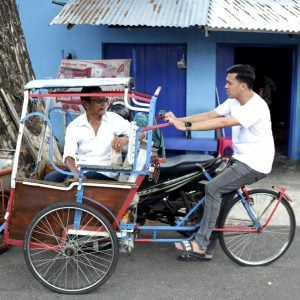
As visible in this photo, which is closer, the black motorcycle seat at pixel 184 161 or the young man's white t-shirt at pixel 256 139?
the young man's white t-shirt at pixel 256 139

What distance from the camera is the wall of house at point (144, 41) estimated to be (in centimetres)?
799

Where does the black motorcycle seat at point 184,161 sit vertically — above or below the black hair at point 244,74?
below

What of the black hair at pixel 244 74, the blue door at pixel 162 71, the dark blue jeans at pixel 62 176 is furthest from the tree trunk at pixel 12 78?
the blue door at pixel 162 71

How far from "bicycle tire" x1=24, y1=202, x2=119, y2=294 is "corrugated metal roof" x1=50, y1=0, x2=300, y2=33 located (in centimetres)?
392

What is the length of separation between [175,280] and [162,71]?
16.5 feet

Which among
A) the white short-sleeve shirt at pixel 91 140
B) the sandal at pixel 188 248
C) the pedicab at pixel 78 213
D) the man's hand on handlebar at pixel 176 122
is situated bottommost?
the sandal at pixel 188 248

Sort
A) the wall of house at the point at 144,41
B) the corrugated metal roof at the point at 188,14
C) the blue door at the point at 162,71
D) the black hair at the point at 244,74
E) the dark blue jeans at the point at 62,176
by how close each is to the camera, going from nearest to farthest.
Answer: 1. the black hair at the point at 244,74
2. the dark blue jeans at the point at 62,176
3. the corrugated metal roof at the point at 188,14
4. the wall of house at the point at 144,41
5. the blue door at the point at 162,71

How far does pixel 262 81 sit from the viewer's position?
10.4 metres

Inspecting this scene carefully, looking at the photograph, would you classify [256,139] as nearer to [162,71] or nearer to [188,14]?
[188,14]

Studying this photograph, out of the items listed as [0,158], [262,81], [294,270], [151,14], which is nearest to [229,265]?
[294,270]

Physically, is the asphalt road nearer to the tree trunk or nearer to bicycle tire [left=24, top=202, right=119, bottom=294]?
bicycle tire [left=24, top=202, right=119, bottom=294]

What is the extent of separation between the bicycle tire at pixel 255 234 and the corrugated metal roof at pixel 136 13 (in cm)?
332

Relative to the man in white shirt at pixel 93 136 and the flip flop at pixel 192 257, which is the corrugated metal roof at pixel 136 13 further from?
the flip flop at pixel 192 257

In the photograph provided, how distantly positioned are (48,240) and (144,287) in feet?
2.72
